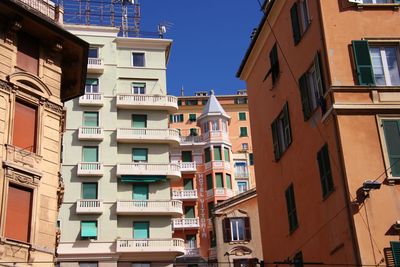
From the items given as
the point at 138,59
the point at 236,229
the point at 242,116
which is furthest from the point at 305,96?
the point at 242,116

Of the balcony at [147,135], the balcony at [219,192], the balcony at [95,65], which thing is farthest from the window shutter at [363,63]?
the balcony at [219,192]

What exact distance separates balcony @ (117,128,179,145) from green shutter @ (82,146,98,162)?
2070 mm

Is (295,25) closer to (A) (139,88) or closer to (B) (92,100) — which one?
(B) (92,100)

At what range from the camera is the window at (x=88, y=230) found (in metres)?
47.7

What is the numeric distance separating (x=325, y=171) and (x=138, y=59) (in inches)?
1374

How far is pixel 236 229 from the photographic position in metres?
49.2

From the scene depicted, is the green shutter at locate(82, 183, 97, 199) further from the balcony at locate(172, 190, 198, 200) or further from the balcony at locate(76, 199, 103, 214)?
the balcony at locate(172, 190, 198, 200)

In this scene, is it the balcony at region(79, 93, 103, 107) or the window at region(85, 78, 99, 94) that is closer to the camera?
the balcony at region(79, 93, 103, 107)

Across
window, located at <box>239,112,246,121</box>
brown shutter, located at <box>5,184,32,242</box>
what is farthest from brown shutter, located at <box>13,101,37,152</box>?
window, located at <box>239,112,246,121</box>

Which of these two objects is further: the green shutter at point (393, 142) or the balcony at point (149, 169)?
the balcony at point (149, 169)

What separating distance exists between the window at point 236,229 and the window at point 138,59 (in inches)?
604

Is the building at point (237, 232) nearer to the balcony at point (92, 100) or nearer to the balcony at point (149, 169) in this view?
the balcony at point (149, 169)

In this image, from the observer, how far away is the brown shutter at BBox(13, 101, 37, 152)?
71.4 feet

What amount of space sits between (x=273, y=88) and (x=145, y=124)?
24186 millimetres
